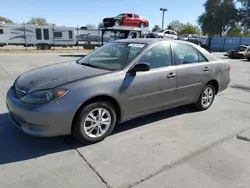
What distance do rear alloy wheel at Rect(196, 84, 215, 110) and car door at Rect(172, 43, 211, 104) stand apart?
214 millimetres

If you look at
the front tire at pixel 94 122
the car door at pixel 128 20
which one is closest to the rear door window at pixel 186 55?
the front tire at pixel 94 122

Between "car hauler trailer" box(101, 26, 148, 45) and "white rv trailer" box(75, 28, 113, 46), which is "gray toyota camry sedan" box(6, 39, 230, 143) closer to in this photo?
"car hauler trailer" box(101, 26, 148, 45)

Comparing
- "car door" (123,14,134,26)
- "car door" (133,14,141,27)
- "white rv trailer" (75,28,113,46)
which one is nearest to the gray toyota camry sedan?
"car door" (123,14,134,26)

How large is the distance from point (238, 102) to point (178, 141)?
3.06 meters

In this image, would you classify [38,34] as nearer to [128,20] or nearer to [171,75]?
[128,20]

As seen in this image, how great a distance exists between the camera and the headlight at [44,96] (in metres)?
2.82

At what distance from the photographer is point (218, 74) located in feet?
15.9

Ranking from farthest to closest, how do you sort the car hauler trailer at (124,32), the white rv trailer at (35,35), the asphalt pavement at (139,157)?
the white rv trailer at (35,35)
the car hauler trailer at (124,32)
the asphalt pavement at (139,157)

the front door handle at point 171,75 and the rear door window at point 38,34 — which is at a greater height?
the rear door window at point 38,34

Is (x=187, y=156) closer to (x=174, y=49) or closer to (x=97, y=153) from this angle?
(x=97, y=153)

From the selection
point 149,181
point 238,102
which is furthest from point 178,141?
point 238,102

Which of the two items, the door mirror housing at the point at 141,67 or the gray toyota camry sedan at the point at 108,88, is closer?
the gray toyota camry sedan at the point at 108,88

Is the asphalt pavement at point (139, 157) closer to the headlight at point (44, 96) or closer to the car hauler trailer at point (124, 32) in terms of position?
the headlight at point (44, 96)

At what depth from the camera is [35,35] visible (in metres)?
24.3
